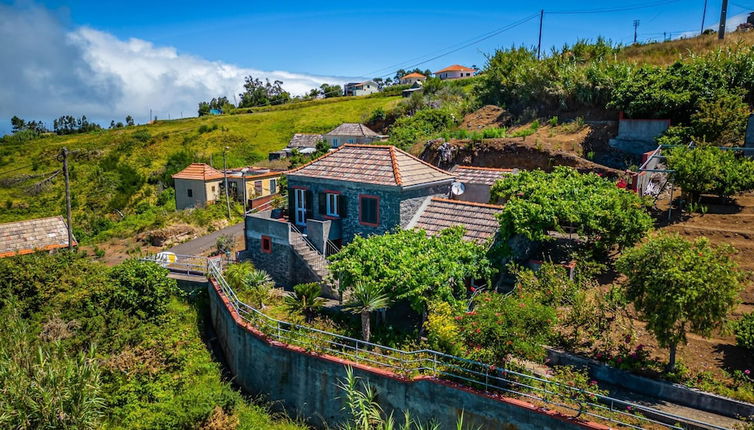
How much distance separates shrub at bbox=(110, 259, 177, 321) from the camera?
22.6m

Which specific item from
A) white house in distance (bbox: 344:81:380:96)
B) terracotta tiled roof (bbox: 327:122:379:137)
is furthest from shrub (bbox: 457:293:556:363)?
white house in distance (bbox: 344:81:380:96)

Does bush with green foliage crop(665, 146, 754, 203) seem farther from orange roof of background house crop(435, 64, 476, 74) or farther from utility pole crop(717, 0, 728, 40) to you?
orange roof of background house crop(435, 64, 476, 74)

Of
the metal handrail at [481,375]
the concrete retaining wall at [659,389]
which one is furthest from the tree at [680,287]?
the metal handrail at [481,375]

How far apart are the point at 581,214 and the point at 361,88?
4402 inches

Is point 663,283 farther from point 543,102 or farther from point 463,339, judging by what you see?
point 543,102

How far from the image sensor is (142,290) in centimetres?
2308

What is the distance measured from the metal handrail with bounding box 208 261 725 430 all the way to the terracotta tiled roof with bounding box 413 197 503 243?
244 inches

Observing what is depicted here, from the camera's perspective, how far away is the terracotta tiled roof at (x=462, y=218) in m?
20.6

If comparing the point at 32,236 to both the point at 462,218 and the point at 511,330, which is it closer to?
the point at 462,218

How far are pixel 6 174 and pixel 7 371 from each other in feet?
223

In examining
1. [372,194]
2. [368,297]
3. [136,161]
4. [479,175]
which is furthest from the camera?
[136,161]

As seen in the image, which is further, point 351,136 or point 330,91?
point 330,91

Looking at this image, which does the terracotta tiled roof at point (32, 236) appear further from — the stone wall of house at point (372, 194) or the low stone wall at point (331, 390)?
the stone wall of house at point (372, 194)

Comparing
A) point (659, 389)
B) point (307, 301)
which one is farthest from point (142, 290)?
point (659, 389)
